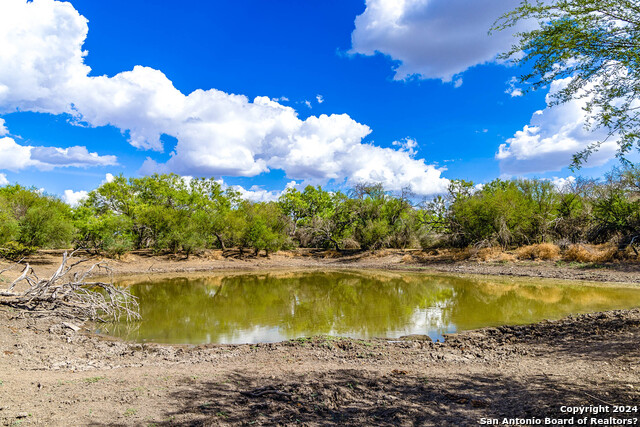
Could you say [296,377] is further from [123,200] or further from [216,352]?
[123,200]

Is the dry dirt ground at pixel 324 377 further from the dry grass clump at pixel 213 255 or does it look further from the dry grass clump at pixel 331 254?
the dry grass clump at pixel 331 254

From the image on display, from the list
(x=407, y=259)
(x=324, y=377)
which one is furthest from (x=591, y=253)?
(x=324, y=377)

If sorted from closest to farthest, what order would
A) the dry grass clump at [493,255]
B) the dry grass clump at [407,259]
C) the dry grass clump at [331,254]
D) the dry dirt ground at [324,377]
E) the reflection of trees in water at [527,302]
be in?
the dry dirt ground at [324,377] → the reflection of trees in water at [527,302] → the dry grass clump at [493,255] → the dry grass clump at [407,259] → the dry grass clump at [331,254]

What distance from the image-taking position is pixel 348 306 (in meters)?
15.8

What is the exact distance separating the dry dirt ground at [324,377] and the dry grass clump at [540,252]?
17.6 metres

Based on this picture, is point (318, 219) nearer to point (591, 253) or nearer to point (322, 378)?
point (591, 253)

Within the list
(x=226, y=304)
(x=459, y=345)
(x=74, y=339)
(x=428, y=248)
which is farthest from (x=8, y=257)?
(x=428, y=248)

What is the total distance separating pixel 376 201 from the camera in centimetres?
Answer: 4047

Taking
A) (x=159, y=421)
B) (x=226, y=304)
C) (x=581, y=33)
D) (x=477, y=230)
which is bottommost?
(x=226, y=304)

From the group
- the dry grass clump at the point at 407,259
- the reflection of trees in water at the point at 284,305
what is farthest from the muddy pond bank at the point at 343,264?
the reflection of trees in water at the point at 284,305

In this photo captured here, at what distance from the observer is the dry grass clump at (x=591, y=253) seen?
2275 centimetres

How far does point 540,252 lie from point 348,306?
64.2 ft

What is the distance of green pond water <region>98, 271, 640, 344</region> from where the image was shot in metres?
11.5

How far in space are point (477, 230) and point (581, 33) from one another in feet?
93.4
